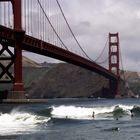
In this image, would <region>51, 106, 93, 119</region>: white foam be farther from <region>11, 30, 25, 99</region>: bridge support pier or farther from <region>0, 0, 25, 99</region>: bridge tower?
<region>0, 0, 25, 99</region>: bridge tower

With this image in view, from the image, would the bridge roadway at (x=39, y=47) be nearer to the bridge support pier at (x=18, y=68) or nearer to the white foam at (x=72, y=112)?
the bridge support pier at (x=18, y=68)

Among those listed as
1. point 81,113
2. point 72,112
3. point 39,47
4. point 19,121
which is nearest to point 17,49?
point 39,47

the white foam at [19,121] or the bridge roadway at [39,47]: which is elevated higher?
the bridge roadway at [39,47]

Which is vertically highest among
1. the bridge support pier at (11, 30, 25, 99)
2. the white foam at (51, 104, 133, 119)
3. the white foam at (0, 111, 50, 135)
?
the bridge support pier at (11, 30, 25, 99)

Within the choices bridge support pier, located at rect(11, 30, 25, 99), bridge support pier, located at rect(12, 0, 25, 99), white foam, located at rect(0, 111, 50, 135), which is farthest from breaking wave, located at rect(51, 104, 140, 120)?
bridge support pier, located at rect(12, 0, 25, 99)

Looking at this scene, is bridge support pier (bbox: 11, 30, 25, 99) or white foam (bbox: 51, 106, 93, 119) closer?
white foam (bbox: 51, 106, 93, 119)

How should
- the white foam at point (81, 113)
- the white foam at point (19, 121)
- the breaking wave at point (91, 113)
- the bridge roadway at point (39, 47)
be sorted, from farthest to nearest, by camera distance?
1. the bridge roadway at point (39, 47)
2. the white foam at point (81, 113)
3. the breaking wave at point (91, 113)
4. the white foam at point (19, 121)

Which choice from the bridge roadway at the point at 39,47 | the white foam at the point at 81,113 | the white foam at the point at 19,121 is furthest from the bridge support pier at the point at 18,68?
the white foam at the point at 19,121

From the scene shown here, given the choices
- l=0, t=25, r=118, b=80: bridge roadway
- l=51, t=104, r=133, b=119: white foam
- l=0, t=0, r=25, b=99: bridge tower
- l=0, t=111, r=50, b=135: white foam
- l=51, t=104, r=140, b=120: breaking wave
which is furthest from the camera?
l=0, t=25, r=118, b=80: bridge roadway

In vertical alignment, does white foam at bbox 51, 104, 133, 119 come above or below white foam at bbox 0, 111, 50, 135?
above

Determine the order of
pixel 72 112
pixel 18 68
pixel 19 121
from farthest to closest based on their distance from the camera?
pixel 18 68, pixel 72 112, pixel 19 121

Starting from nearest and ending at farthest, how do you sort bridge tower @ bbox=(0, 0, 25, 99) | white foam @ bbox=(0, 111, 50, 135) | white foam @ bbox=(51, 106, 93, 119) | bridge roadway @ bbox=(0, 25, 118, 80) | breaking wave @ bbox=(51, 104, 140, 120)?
1. white foam @ bbox=(0, 111, 50, 135)
2. breaking wave @ bbox=(51, 104, 140, 120)
3. white foam @ bbox=(51, 106, 93, 119)
4. bridge tower @ bbox=(0, 0, 25, 99)
5. bridge roadway @ bbox=(0, 25, 118, 80)

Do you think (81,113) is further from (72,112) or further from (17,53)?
(17,53)

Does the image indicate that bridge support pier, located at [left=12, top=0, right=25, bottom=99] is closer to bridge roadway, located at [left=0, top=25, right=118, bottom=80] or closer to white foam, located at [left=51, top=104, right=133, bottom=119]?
bridge roadway, located at [left=0, top=25, right=118, bottom=80]
